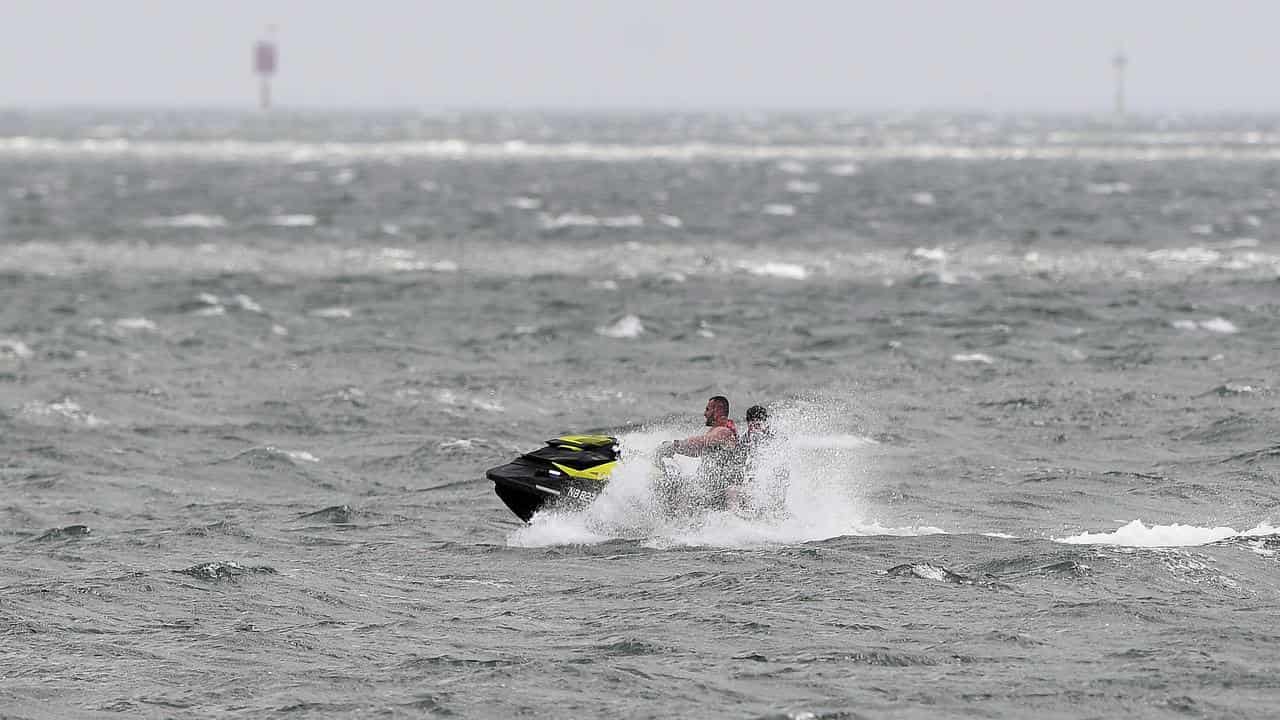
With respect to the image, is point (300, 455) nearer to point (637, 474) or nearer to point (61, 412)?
point (61, 412)

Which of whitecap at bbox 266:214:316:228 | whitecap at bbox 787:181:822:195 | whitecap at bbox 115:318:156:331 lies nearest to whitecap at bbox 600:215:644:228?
whitecap at bbox 266:214:316:228

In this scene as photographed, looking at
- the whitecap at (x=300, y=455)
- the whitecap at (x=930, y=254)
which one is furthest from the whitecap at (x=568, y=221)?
the whitecap at (x=300, y=455)

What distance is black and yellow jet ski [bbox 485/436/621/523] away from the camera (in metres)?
18.7

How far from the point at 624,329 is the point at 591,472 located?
16851mm

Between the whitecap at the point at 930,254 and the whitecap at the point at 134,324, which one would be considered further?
the whitecap at the point at 930,254

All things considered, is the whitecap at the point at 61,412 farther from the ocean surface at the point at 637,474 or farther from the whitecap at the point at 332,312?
the whitecap at the point at 332,312

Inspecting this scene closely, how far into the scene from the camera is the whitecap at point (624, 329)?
35.0 m

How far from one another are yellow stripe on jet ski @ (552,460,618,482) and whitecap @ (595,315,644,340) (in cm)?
1590

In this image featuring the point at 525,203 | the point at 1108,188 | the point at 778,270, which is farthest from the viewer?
the point at 1108,188

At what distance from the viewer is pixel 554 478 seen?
18688 millimetres

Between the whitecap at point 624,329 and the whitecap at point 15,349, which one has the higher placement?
the whitecap at point 624,329

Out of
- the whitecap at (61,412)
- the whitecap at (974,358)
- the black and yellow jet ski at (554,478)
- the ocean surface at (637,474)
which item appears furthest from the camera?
the whitecap at (974,358)

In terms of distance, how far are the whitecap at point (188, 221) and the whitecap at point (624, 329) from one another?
30292 mm

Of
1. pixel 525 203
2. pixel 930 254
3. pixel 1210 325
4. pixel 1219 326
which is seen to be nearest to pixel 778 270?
pixel 930 254
